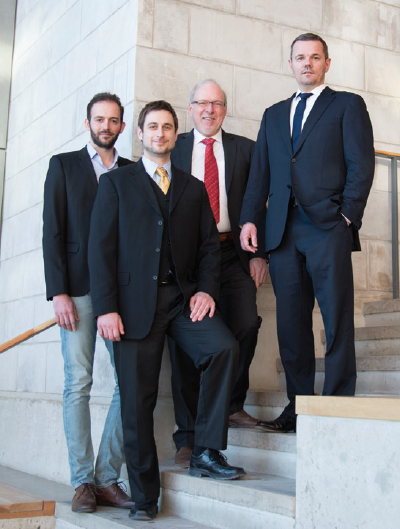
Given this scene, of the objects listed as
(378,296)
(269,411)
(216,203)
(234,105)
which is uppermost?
(234,105)

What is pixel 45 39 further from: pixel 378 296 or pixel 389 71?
pixel 378 296

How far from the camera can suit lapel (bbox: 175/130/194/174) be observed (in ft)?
10.6

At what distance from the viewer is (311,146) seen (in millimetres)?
2828

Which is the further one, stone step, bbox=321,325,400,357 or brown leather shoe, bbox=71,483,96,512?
stone step, bbox=321,325,400,357

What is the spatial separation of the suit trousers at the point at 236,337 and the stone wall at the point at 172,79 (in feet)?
0.78

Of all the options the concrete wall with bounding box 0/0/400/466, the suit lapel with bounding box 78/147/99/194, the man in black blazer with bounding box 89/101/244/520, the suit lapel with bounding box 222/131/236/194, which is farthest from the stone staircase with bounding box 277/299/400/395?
the suit lapel with bounding box 78/147/99/194

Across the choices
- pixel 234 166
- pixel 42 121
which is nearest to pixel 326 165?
pixel 234 166

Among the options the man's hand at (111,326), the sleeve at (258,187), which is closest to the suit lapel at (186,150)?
the sleeve at (258,187)

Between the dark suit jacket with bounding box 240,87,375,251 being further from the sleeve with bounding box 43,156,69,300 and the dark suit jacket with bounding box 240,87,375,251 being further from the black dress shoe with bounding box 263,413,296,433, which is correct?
the sleeve with bounding box 43,156,69,300

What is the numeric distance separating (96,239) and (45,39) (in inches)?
117

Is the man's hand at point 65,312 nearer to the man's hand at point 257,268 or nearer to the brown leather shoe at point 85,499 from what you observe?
the brown leather shoe at point 85,499

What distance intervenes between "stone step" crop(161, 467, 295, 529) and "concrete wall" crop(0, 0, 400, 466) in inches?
30.7

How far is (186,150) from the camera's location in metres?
3.27

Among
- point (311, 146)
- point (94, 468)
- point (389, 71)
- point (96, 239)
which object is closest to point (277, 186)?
point (311, 146)
